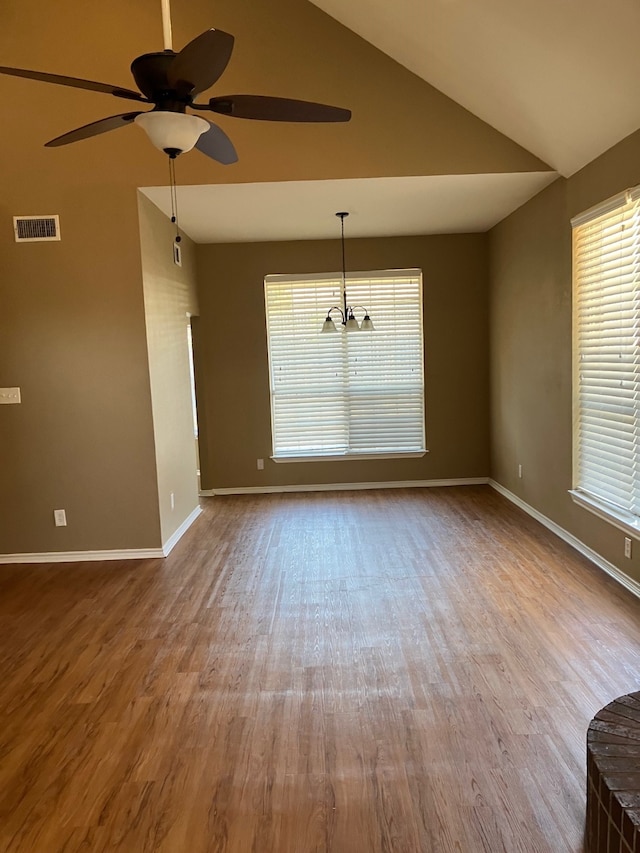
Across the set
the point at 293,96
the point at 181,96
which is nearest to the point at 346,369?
the point at 293,96

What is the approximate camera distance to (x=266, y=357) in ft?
20.3

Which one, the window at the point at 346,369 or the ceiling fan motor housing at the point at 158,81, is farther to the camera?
the window at the point at 346,369

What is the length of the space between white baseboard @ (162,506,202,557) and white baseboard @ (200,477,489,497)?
2.33 feet

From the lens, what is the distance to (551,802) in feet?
6.03

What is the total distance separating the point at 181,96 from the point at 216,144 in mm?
412

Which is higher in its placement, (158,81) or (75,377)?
(158,81)

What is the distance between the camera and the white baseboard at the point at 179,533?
4420mm

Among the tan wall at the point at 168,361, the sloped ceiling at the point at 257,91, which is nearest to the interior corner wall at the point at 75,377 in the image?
the tan wall at the point at 168,361

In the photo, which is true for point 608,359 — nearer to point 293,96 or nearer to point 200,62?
point 293,96

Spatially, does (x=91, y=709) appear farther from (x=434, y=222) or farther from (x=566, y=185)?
(x=434, y=222)

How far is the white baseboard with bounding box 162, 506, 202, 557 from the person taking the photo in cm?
442

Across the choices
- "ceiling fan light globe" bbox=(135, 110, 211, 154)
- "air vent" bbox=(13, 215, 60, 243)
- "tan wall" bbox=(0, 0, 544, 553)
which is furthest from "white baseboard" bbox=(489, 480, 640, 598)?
"air vent" bbox=(13, 215, 60, 243)

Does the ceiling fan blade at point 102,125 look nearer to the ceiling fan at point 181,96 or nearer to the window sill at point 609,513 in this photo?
the ceiling fan at point 181,96

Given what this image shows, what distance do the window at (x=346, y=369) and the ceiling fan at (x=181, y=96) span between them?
389 centimetres
